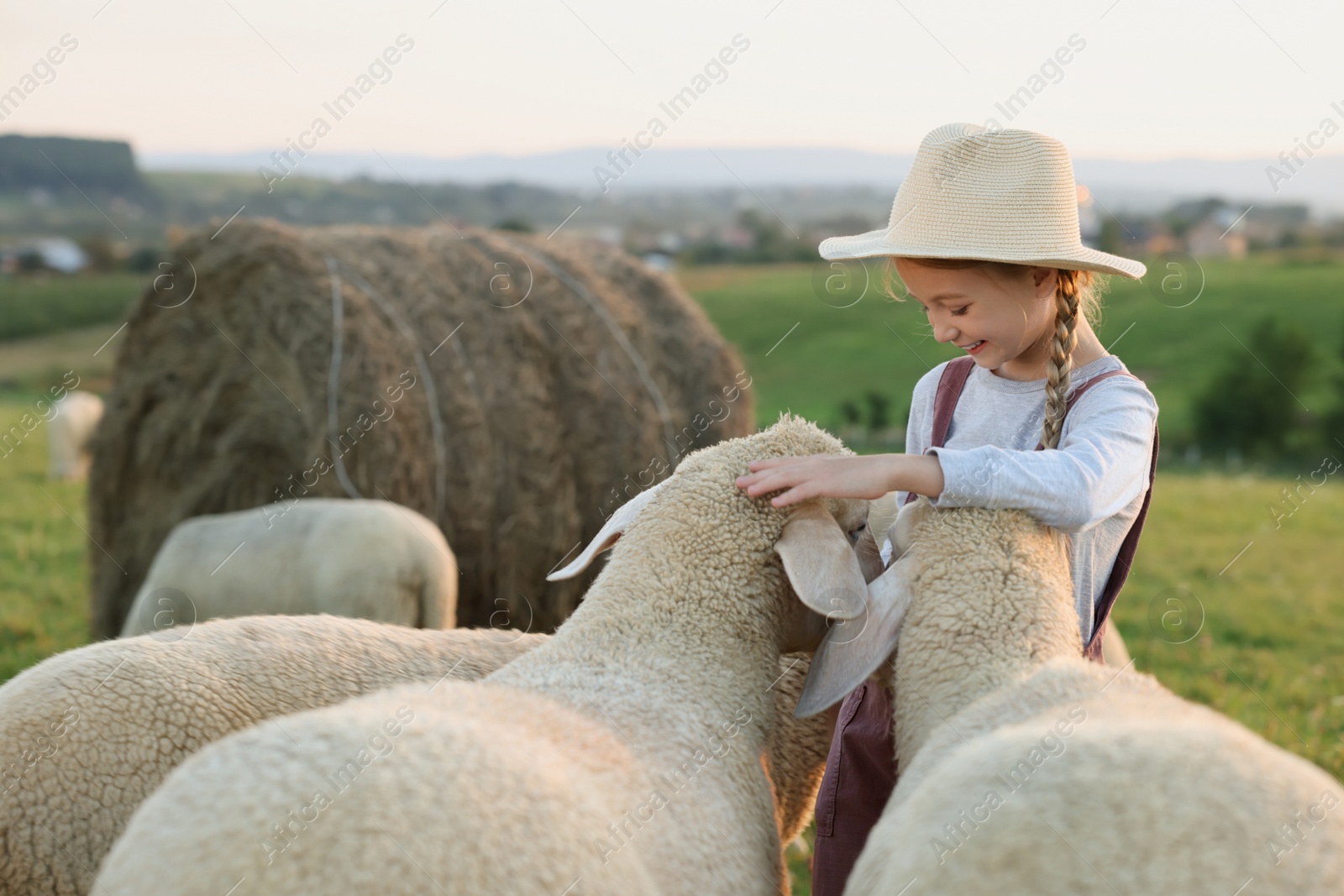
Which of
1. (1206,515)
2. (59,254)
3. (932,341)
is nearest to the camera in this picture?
(1206,515)

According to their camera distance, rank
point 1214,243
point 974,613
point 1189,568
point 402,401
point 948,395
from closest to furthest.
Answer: point 974,613 → point 948,395 → point 402,401 → point 1189,568 → point 1214,243

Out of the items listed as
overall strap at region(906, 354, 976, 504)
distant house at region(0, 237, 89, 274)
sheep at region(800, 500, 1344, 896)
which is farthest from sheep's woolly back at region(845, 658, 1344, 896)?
distant house at region(0, 237, 89, 274)

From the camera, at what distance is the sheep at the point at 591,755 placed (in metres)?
1.76

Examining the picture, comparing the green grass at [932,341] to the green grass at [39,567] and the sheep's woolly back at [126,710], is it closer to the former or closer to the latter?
the green grass at [39,567]

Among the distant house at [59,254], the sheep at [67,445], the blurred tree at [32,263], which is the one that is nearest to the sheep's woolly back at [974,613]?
the sheep at [67,445]

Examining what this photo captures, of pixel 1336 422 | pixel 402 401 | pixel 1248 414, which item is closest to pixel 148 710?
pixel 402 401

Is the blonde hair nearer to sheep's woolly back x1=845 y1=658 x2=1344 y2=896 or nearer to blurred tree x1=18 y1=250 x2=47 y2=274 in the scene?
sheep's woolly back x1=845 y1=658 x2=1344 y2=896

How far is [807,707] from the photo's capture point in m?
2.71

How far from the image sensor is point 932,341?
26625mm

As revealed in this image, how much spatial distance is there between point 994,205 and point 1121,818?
1.57m

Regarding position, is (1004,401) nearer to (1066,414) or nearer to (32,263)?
(1066,414)

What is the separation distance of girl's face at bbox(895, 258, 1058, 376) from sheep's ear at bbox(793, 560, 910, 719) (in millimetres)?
595

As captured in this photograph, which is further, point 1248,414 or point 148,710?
point 1248,414

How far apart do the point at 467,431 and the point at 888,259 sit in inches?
163
